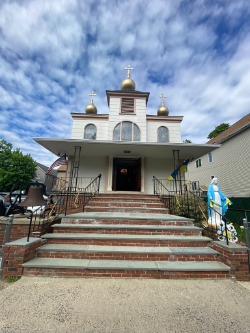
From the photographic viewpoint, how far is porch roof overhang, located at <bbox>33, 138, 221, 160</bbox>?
327 inches

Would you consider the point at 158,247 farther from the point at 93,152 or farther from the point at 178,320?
the point at 93,152

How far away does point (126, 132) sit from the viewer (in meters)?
11.5

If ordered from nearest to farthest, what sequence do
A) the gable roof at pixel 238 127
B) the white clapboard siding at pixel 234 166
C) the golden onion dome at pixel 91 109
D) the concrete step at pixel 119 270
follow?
1. the concrete step at pixel 119 270
2. the white clapboard siding at pixel 234 166
3. the gable roof at pixel 238 127
4. the golden onion dome at pixel 91 109

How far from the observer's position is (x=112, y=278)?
3355mm

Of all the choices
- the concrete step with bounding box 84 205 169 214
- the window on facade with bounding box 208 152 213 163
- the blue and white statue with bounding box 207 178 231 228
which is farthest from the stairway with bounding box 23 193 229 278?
the window on facade with bounding box 208 152 213 163

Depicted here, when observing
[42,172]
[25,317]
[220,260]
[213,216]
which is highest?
[42,172]

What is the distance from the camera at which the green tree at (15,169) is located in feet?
89.1

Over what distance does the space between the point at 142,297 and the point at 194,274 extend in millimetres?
1407

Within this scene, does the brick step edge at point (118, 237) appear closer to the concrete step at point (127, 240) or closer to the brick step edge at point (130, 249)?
the concrete step at point (127, 240)

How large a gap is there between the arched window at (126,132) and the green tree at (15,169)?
23.7 m

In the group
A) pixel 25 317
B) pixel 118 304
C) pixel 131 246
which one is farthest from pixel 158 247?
pixel 25 317

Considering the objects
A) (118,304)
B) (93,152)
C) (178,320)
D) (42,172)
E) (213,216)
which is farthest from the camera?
(42,172)

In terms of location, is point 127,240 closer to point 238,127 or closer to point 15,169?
point 238,127

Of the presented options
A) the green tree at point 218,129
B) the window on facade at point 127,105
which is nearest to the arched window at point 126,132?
the window on facade at point 127,105
